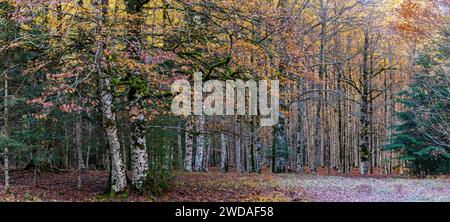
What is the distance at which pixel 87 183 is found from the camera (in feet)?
48.4

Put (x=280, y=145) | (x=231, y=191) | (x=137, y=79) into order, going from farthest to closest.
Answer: (x=280, y=145), (x=231, y=191), (x=137, y=79)

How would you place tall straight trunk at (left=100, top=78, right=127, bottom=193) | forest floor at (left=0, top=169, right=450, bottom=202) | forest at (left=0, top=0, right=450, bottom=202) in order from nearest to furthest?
forest at (left=0, top=0, right=450, bottom=202) → forest floor at (left=0, top=169, right=450, bottom=202) → tall straight trunk at (left=100, top=78, right=127, bottom=193)

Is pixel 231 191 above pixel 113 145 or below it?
below

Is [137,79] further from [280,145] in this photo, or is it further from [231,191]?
[280,145]

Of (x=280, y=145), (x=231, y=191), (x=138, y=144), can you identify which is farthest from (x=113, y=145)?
(x=280, y=145)

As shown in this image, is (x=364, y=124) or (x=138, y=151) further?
(x=364, y=124)

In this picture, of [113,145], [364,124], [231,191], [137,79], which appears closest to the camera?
[137,79]

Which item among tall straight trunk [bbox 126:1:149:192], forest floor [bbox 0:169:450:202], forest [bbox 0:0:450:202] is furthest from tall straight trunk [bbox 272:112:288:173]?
tall straight trunk [bbox 126:1:149:192]

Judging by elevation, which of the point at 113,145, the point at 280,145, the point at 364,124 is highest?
the point at 364,124

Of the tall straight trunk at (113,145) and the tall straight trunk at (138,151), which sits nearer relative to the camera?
the tall straight trunk at (113,145)

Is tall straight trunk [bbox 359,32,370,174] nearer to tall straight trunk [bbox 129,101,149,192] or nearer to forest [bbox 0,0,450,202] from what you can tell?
forest [bbox 0,0,450,202]

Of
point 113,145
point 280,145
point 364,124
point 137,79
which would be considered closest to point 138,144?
point 113,145

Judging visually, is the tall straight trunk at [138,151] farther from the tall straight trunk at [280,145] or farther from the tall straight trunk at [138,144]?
the tall straight trunk at [280,145]

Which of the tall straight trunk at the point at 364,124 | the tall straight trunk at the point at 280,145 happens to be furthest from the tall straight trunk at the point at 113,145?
the tall straight trunk at the point at 364,124
